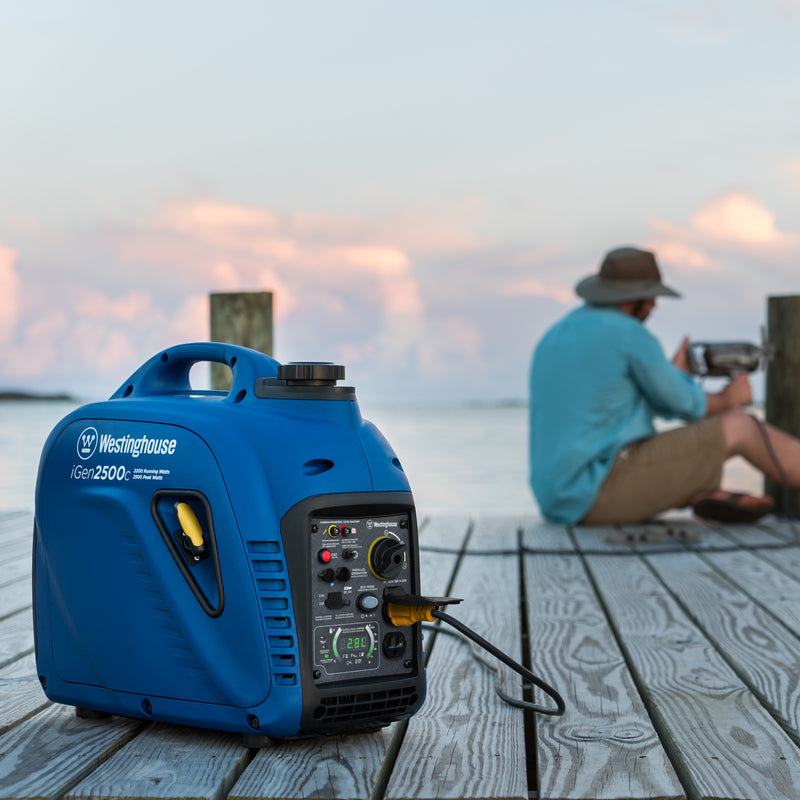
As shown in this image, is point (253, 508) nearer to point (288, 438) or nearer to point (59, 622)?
point (288, 438)

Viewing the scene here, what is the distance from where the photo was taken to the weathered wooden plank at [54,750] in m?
1.42

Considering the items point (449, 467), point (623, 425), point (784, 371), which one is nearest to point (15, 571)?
point (623, 425)

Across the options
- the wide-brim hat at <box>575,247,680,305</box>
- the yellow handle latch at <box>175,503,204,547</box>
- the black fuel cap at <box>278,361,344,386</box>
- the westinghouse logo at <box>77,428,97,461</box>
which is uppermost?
the wide-brim hat at <box>575,247,680,305</box>

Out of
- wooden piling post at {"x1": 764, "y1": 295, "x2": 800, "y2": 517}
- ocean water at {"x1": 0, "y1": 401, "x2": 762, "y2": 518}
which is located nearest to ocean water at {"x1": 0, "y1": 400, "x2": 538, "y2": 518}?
ocean water at {"x1": 0, "y1": 401, "x2": 762, "y2": 518}

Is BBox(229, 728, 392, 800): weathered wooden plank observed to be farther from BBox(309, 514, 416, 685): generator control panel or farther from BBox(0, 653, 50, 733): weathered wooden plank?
BBox(0, 653, 50, 733): weathered wooden plank

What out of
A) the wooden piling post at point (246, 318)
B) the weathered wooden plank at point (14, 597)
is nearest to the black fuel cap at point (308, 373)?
the weathered wooden plank at point (14, 597)

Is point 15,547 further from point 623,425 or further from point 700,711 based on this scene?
point 700,711

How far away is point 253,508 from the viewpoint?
1.49 metres

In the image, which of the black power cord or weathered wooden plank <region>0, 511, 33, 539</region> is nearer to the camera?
the black power cord

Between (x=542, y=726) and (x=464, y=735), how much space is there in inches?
5.5

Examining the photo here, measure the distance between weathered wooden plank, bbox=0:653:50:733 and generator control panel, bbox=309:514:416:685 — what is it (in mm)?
588

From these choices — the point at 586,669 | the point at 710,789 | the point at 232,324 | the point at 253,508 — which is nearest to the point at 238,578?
the point at 253,508

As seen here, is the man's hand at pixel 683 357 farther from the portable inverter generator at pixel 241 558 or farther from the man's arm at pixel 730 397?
the portable inverter generator at pixel 241 558

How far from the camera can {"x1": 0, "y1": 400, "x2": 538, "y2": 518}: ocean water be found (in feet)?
25.9
